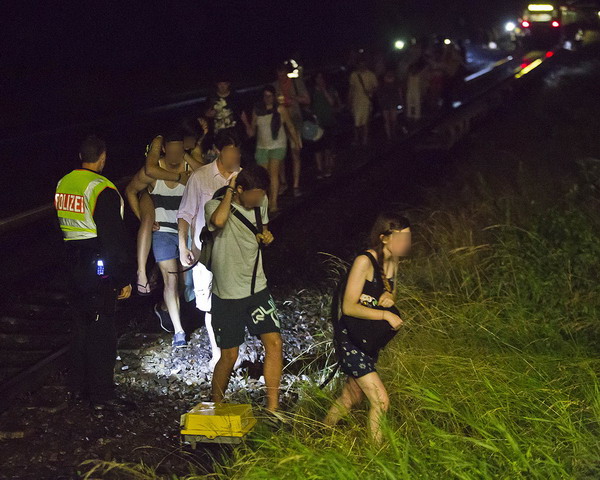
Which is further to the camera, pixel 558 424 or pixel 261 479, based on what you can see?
pixel 558 424

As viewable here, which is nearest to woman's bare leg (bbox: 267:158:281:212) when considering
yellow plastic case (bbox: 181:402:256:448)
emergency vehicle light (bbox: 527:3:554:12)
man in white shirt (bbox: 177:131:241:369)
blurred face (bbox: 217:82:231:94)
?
blurred face (bbox: 217:82:231:94)

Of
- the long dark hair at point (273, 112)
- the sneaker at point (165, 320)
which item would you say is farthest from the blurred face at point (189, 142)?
the long dark hair at point (273, 112)

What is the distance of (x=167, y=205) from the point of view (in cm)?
764

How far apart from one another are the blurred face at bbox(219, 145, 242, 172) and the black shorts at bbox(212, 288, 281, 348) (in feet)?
3.64

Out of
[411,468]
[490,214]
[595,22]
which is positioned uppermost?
[411,468]

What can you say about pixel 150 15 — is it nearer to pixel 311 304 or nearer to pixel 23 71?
pixel 23 71

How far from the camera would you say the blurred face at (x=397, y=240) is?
17.9 feet

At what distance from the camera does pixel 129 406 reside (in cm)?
645

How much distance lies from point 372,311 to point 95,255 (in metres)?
1.92

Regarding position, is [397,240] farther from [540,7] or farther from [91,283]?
[540,7]

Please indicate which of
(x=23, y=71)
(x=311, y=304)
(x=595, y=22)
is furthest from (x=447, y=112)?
(x=595, y=22)

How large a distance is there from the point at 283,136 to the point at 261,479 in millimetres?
7169

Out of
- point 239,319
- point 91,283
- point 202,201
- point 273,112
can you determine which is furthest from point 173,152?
point 273,112

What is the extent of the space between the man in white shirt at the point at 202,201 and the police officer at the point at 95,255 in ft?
2.61
